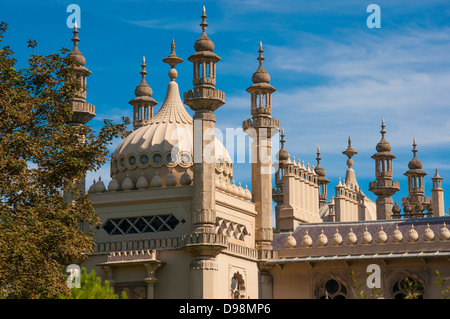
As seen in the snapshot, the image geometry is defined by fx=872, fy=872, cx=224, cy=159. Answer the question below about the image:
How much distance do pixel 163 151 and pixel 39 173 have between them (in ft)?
55.2

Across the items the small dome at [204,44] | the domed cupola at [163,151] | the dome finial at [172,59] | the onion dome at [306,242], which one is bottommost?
the onion dome at [306,242]

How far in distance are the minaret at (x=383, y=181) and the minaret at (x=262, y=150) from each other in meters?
14.7

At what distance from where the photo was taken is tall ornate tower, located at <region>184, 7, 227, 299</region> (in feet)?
147

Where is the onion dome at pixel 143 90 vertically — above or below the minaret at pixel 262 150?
above

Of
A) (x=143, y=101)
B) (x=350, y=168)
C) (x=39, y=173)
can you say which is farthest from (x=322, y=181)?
(x=39, y=173)

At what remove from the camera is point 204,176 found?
45719mm

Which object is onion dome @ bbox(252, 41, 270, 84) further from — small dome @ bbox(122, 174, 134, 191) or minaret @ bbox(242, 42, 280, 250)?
small dome @ bbox(122, 174, 134, 191)

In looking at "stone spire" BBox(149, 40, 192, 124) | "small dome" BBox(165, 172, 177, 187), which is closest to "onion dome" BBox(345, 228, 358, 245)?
"small dome" BBox(165, 172, 177, 187)

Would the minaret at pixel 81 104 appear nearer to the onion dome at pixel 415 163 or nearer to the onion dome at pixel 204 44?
the onion dome at pixel 204 44

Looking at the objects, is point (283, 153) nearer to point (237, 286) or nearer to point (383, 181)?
point (383, 181)

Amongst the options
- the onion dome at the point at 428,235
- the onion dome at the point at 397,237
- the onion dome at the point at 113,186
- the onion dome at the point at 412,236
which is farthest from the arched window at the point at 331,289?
the onion dome at the point at 113,186

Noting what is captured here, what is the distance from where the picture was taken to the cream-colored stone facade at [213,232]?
45.9m
